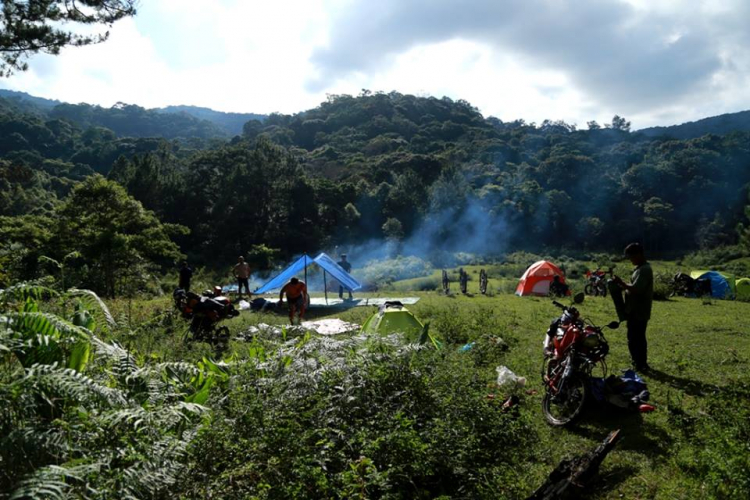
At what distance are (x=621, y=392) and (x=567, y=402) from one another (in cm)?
71

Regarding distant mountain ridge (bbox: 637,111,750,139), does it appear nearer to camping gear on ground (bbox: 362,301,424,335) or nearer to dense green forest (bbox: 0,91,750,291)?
dense green forest (bbox: 0,91,750,291)

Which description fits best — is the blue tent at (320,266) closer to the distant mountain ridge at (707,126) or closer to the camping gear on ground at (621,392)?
the camping gear on ground at (621,392)

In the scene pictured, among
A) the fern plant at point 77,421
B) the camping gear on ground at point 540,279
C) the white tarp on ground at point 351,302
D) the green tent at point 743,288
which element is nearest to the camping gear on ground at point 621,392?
the fern plant at point 77,421

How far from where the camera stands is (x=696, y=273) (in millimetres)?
19281

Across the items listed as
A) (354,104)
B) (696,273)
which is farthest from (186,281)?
(354,104)

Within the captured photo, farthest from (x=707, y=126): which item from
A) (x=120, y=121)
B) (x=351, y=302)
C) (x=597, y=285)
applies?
(x=120, y=121)

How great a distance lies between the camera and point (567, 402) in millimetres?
5383

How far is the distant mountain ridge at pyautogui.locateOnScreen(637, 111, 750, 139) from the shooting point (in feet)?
346

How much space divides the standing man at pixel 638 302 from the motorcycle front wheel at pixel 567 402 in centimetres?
190

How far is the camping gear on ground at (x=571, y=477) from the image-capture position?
3727 millimetres

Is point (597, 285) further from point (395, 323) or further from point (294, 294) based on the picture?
point (395, 323)

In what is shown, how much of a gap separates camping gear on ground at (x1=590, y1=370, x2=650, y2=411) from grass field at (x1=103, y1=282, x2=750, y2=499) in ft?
0.38

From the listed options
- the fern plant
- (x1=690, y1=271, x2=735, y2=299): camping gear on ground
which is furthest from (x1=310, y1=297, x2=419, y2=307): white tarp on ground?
the fern plant

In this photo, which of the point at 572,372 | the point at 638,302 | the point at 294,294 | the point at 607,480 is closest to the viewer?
the point at 607,480
